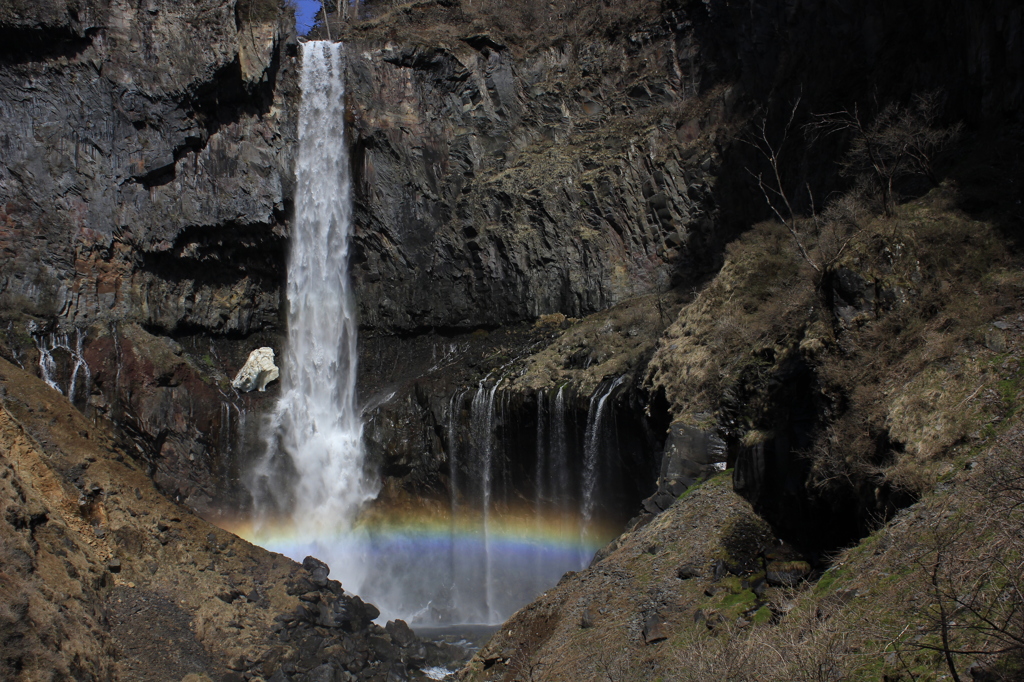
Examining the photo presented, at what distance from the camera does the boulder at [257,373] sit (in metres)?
30.4

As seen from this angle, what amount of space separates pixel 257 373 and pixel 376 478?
805 cm

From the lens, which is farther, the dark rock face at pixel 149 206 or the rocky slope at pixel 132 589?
the dark rock face at pixel 149 206

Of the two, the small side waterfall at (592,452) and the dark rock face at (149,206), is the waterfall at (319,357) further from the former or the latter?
the small side waterfall at (592,452)

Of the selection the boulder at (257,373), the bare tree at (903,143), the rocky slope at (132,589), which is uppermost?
the bare tree at (903,143)

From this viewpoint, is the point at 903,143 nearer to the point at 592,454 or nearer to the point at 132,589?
the point at 592,454

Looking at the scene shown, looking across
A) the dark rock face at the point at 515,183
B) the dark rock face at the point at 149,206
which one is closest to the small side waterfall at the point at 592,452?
the dark rock face at the point at 515,183

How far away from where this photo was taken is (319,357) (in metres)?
31.9

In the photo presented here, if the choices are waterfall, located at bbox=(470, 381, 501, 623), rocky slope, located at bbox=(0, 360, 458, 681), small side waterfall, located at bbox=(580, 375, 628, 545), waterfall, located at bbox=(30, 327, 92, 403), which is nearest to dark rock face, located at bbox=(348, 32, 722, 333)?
waterfall, located at bbox=(470, 381, 501, 623)

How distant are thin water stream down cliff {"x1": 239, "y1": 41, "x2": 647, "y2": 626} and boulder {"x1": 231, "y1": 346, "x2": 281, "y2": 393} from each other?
0.80 metres

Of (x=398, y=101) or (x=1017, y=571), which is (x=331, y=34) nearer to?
(x=398, y=101)

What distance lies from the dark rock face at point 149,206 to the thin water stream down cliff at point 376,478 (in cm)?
173

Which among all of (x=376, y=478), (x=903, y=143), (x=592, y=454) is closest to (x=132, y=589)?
(x=592, y=454)

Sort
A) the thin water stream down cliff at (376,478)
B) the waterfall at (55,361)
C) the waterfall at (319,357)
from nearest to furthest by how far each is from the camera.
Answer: the thin water stream down cliff at (376,478), the waterfall at (55,361), the waterfall at (319,357)

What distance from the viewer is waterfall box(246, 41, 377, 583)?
2806 centimetres
